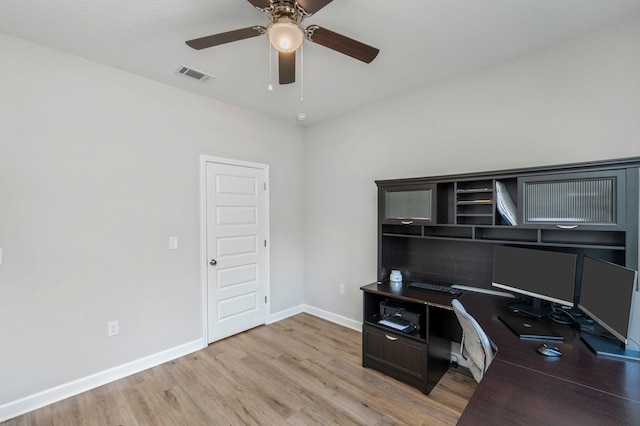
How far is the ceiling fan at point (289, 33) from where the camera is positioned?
1492mm

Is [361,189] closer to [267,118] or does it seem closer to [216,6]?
[267,118]

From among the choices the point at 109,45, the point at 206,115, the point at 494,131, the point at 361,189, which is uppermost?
the point at 109,45

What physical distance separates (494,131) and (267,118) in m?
2.64

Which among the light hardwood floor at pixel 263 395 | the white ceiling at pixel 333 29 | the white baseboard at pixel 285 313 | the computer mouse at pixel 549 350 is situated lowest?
the light hardwood floor at pixel 263 395

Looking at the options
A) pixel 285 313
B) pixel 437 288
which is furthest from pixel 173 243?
pixel 437 288

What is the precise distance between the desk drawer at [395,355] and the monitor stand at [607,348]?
1.04m

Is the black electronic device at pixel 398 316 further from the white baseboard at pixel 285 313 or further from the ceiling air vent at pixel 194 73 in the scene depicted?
the ceiling air vent at pixel 194 73

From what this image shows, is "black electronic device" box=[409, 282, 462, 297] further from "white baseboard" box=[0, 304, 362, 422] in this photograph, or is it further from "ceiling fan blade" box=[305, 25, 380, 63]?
"ceiling fan blade" box=[305, 25, 380, 63]

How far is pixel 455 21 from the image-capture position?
1948 millimetres

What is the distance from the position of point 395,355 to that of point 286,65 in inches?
97.8

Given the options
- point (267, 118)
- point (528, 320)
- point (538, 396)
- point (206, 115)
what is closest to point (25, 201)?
point (206, 115)

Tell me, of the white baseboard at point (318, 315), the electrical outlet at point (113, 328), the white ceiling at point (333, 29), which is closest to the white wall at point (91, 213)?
the electrical outlet at point (113, 328)

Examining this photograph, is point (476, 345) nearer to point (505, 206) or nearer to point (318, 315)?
point (505, 206)

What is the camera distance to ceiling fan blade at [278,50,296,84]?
1809mm
